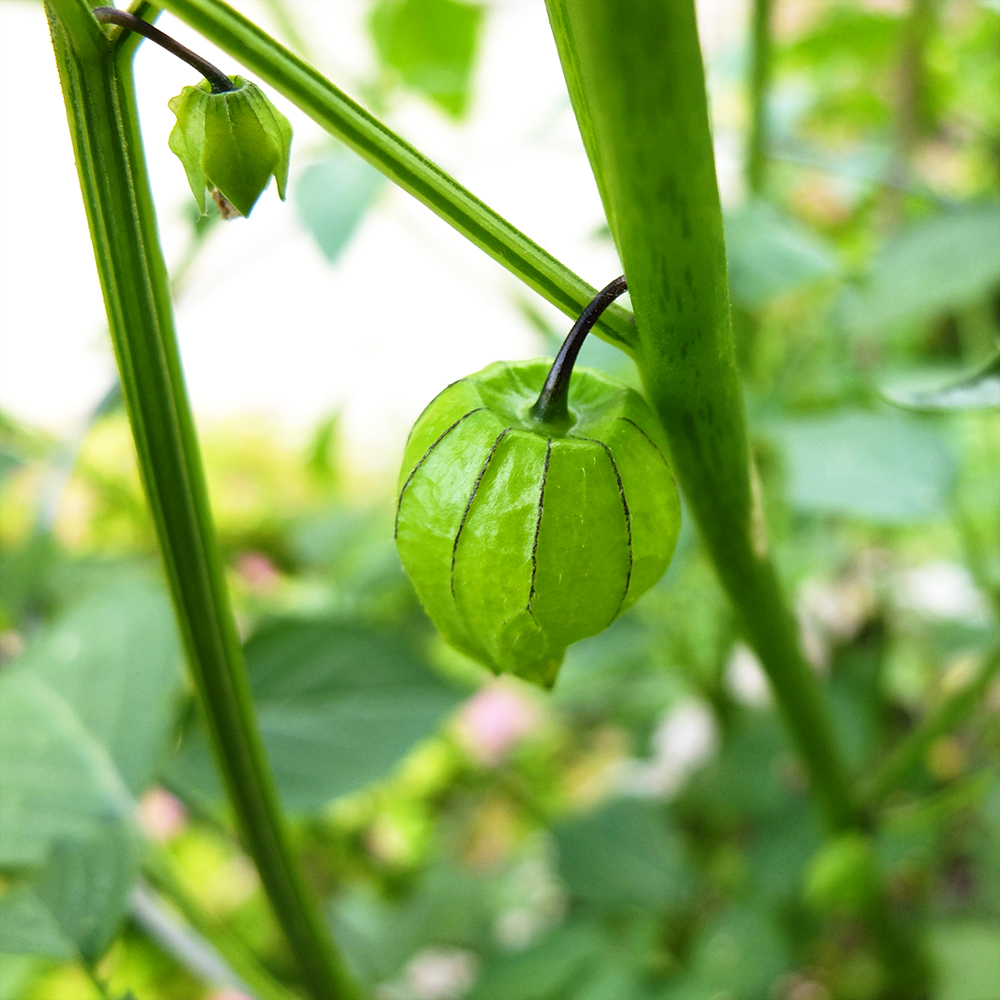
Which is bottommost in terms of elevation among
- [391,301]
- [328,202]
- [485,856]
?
[485,856]

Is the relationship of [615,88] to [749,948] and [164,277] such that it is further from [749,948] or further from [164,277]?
[749,948]

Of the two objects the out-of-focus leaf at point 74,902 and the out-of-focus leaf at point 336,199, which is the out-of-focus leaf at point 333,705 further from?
the out-of-focus leaf at point 336,199

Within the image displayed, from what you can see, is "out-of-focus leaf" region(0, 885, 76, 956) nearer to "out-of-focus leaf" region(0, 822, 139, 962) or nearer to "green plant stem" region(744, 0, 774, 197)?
"out-of-focus leaf" region(0, 822, 139, 962)

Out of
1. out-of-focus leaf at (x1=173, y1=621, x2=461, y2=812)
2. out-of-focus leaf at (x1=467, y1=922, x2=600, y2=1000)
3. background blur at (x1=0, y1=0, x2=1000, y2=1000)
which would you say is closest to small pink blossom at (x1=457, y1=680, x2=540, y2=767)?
background blur at (x1=0, y1=0, x2=1000, y2=1000)

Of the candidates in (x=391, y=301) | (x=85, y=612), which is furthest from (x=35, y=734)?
(x=391, y=301)

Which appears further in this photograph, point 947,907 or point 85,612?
point 947,907

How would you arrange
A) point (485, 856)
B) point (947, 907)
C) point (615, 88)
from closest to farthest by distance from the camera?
1. point (615, 88)
2. point (947, 907)
3. point (485, 856)

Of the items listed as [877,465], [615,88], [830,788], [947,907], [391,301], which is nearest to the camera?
[615,88]
